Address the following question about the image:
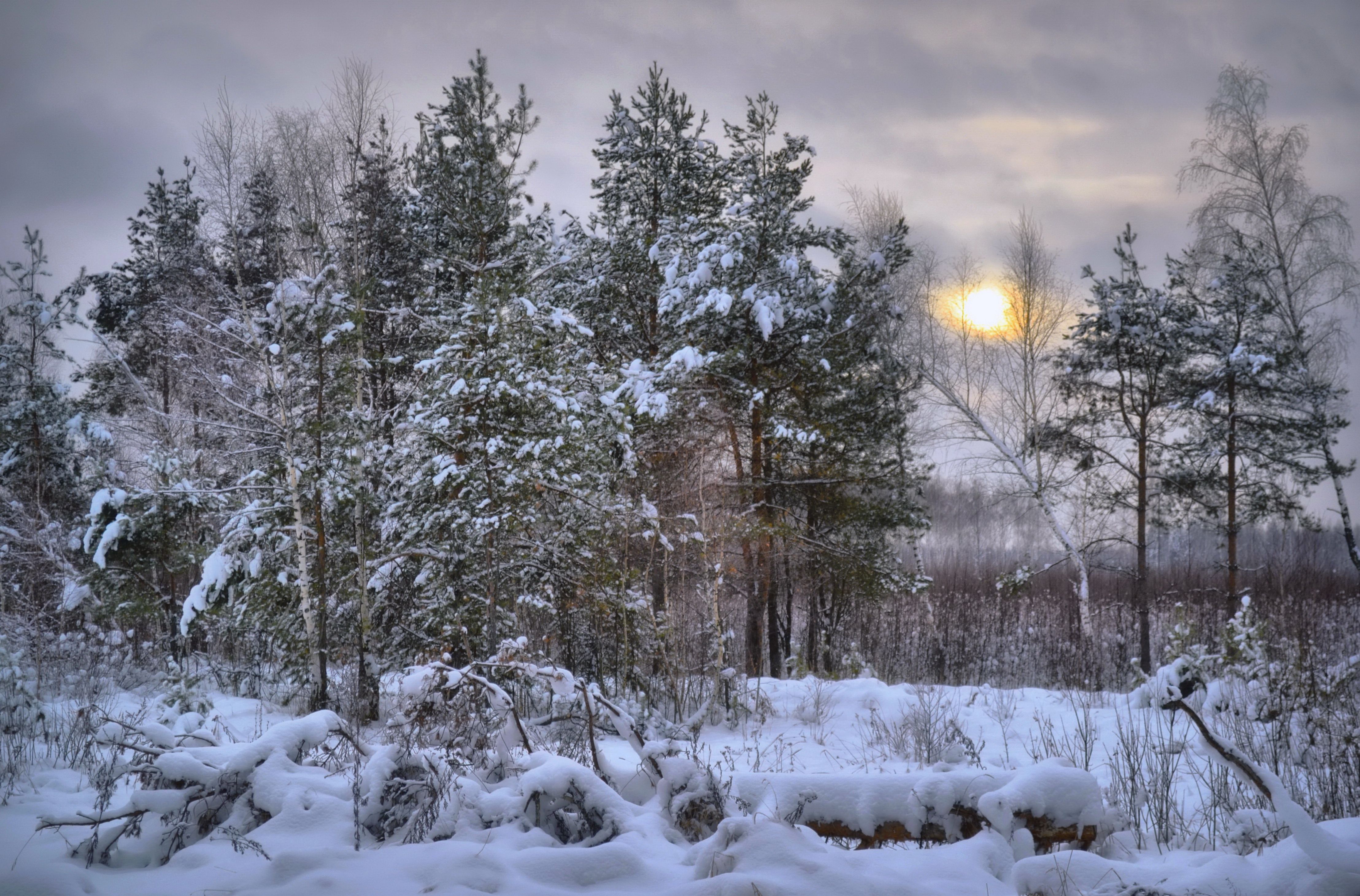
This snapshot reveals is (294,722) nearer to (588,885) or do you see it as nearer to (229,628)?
(588,885)

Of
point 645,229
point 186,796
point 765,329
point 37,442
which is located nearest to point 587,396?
point 765,329

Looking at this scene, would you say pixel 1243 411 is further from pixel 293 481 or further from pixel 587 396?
pixel 293 481

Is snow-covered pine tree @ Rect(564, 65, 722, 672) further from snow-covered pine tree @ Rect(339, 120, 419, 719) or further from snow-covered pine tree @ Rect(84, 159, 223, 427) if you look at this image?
snow-covered pine tree @ Rect(84, 159, 223, 427)

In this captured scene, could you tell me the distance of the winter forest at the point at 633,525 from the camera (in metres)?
2.58

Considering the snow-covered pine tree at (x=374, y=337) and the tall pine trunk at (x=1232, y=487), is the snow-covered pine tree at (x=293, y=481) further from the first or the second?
the tall pine trunk at (x=1232, y=487)

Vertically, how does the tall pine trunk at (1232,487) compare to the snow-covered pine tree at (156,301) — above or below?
below

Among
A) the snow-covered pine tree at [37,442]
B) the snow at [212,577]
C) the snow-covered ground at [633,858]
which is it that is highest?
the snow-covered pine tree at [37,442]

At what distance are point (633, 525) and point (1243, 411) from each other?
38.9ft

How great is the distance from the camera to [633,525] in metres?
9.70

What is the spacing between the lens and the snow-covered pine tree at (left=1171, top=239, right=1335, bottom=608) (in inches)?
497

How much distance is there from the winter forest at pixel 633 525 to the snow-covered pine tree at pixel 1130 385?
0.31 feet

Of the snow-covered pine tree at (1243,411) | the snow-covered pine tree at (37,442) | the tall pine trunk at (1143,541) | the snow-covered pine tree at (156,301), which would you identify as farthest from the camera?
the snow-covered pine tree at (156,301)

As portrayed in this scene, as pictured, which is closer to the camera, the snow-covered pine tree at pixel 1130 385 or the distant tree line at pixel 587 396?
the distant tree line at pixel 587 396

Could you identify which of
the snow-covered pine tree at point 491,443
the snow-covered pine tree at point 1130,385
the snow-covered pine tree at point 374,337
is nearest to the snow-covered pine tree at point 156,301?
the snow-covered pine tree at point 374,337
